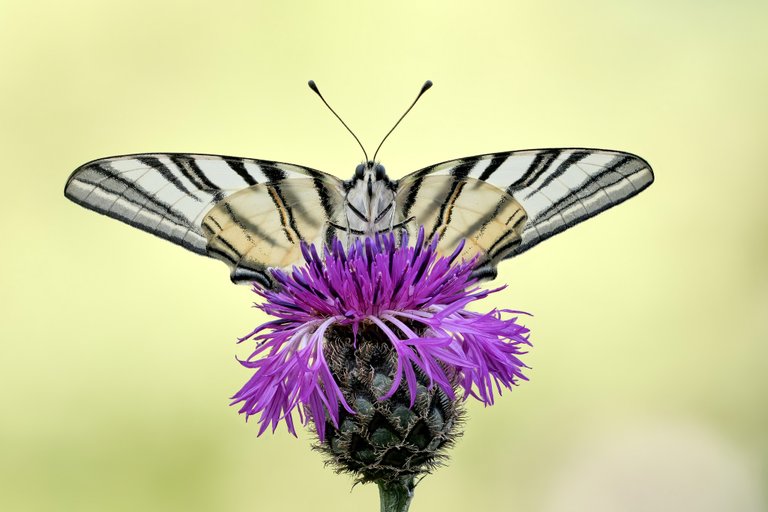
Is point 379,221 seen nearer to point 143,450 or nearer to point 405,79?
point 143,450

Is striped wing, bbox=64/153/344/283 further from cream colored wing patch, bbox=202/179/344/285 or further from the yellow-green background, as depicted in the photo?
the yellow-green background

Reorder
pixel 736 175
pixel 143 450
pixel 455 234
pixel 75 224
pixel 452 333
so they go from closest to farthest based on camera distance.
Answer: pixel 452 333 < pixel 455 234 < pixel 143 450 < pixel 75 224 < pixel 736 175

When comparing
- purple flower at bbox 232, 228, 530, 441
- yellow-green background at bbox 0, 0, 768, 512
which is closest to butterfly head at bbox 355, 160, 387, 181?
purple flower at bbox 232, 228, 530, 441

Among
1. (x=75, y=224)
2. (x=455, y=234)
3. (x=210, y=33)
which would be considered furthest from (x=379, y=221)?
(x=210, y=33)

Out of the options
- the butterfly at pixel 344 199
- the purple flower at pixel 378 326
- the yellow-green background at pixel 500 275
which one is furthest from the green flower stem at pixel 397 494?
the yellow-green background at pixel 500 275

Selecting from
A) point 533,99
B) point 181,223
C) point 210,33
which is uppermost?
point 210,33

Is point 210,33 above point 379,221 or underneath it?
above

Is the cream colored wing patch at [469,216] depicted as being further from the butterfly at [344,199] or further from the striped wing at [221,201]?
the striped wing at [221,201]
